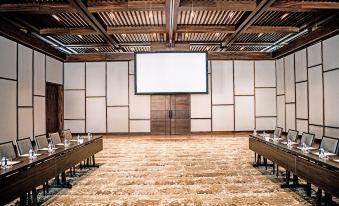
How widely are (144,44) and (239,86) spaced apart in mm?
4498

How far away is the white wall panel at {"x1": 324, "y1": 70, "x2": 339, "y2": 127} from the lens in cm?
712

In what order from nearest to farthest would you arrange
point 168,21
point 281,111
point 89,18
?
point 89,18 → point 168,21 → point 281,111

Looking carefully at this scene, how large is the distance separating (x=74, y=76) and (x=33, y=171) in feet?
28.9

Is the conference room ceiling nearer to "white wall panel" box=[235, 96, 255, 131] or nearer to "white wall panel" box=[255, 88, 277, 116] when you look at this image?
"white wall panel" box=[255, 88, 277, 116]

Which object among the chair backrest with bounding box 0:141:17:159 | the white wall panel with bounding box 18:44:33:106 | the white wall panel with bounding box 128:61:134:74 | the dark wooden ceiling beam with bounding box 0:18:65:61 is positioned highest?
the dark wooden ceiling beam with bounding box 0:18:65:61

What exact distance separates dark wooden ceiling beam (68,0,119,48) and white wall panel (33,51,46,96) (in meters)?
2.43

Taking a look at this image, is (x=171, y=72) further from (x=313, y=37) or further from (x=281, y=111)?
(x=281, y=111)

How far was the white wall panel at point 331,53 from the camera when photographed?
23.2ft

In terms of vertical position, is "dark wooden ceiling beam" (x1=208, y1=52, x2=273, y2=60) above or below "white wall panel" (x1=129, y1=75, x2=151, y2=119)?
above

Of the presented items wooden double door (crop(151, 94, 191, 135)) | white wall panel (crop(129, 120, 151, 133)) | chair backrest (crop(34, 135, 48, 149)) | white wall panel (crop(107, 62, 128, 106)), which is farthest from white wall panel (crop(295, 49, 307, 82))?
chair backrest (crop(34, 135, 48, 149))

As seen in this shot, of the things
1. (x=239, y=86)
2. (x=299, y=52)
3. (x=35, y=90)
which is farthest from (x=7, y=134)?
(x=299, y=52)

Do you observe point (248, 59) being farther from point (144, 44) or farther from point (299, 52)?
point (144, 44)

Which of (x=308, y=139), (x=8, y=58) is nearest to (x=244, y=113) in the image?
(x=308, y=139)

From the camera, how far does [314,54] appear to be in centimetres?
822
